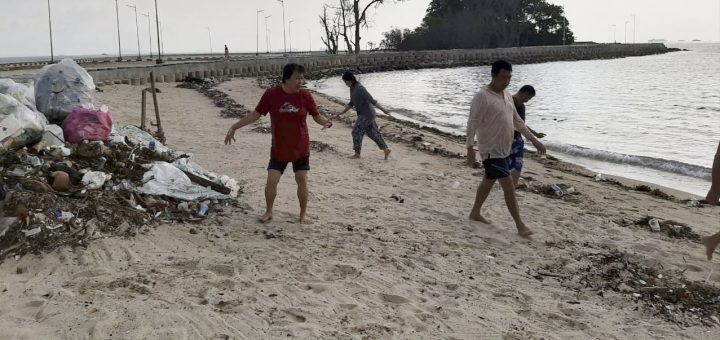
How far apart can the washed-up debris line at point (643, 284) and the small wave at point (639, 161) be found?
7303 mm

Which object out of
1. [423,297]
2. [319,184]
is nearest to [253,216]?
[319,184]

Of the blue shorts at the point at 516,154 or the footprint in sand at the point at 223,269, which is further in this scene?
the blue shorts at the point at 516,154

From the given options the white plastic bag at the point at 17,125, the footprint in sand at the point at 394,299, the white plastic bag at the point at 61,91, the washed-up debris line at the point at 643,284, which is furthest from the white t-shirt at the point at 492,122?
the white plastic bag at the point at 61,91

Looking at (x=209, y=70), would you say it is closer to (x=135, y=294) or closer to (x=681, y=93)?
(x=681, y=93)

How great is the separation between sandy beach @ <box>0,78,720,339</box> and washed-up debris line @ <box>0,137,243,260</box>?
0.62 ft

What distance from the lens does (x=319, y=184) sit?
24.3 ft

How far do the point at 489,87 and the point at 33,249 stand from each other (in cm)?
418

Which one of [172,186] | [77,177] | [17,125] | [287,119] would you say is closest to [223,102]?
[17,125]

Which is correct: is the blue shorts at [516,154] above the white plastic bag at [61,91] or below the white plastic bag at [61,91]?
below

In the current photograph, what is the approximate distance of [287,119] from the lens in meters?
5.04

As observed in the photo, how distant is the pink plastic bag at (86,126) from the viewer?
6461 mm

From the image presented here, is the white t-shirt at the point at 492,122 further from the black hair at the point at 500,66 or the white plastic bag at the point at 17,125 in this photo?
the white plastic bag at the point at 17,125

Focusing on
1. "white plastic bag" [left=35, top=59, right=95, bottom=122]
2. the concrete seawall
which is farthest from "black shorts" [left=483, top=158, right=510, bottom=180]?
the concrete seawall

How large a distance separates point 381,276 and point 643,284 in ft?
6.90
